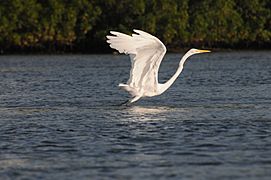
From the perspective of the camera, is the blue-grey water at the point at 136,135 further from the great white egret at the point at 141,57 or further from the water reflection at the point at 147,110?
the great white egret at the point at 141,57

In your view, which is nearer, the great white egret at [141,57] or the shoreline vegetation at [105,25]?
the great white egret at [141,57]

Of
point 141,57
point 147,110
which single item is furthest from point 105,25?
point 141,57

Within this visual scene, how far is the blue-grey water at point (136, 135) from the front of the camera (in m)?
13.5

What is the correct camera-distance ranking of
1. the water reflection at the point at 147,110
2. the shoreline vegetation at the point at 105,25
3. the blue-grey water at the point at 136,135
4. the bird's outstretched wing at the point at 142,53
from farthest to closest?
the shoreline vegetation at the point at 105,25 → the water reflection at the point at 147,110 → the bird's outstretched wing at the point at 142,53 → the blue-grey water at the point at 136,135

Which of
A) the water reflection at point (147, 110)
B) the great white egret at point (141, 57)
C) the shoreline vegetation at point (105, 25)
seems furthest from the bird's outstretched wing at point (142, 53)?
the shoreline vegetation at point (105, 25)

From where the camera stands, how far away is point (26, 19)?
83.8 metres

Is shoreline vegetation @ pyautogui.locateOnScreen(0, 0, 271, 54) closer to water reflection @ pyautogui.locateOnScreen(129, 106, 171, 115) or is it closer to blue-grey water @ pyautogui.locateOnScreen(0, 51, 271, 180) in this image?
blue-grey water @ pyautogui.locateOnScreen(0, 51, 271, 180)

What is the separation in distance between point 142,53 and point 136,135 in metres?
3.46

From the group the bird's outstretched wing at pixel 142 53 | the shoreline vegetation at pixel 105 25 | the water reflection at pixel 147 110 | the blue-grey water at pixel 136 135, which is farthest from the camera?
the shoreline vegetation at pixel 105 25

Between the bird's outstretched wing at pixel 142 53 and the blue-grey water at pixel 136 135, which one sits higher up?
the bird's outstretched wing at pixel 142 53

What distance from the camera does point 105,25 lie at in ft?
284

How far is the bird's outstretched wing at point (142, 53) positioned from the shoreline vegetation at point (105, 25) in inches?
2385

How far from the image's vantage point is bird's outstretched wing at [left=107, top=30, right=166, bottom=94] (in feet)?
64.5

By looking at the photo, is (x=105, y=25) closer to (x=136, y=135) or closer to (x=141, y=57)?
(x=141, y=57)
